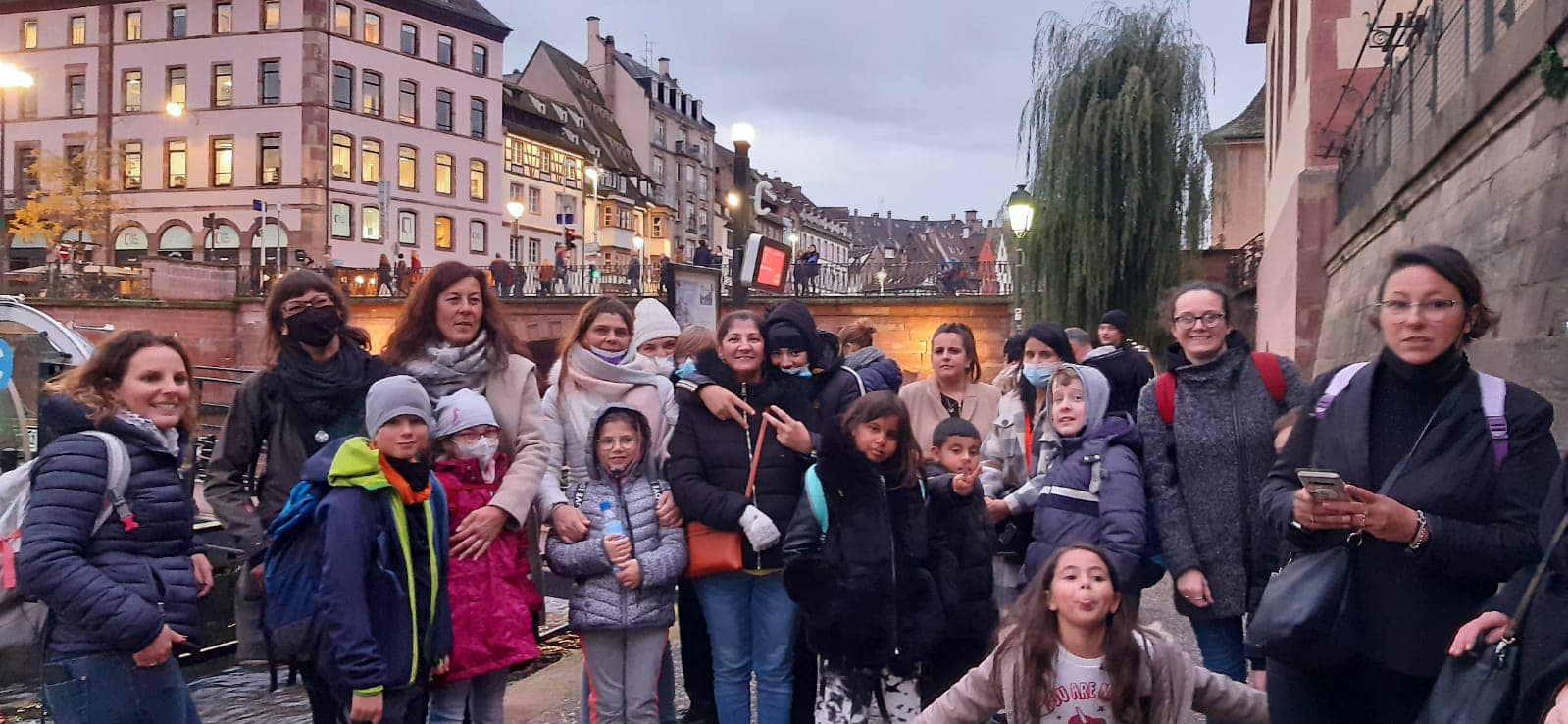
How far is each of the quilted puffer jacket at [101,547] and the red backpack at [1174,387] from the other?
329cm

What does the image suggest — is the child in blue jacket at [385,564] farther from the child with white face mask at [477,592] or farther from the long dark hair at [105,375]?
the long dark hair at [105,375]

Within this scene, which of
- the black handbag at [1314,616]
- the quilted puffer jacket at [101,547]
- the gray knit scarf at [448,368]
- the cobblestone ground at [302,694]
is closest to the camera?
the black handbag at [1314,616]

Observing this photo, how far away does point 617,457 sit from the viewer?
4426 millimetres

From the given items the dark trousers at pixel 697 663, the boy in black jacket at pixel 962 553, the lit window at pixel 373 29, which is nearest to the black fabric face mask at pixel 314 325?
the dark trousers at pixel 697 663

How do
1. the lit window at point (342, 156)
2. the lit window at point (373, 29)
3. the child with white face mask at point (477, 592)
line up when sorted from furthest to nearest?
the lit window at point (373, 29) < the lit window at point (342, 156) < the child with white face mask at point (477, 592)

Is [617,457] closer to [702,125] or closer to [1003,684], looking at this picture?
[1003,684]

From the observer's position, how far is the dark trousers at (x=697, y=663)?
5258mm

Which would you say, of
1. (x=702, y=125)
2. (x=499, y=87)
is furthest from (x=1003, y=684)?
(x=702, y=125)

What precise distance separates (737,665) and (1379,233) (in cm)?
901

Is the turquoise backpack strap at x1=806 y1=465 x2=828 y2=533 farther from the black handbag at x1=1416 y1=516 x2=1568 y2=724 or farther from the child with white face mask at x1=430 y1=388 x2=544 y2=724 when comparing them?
the black handbag at x1=1416 y1=516 x2=1568 y2=724

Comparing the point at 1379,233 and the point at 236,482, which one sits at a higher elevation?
the point at 1379,233

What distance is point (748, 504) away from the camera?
171 inches

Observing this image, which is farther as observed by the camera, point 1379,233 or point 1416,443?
point 1379,233

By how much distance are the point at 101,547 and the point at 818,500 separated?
2.34 m
